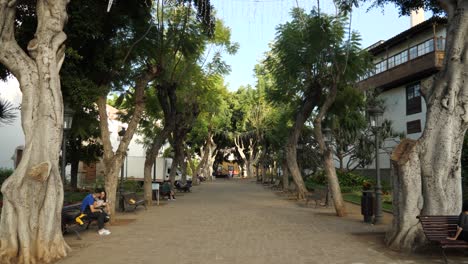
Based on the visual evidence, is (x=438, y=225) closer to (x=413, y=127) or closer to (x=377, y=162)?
(x=377, y=162)

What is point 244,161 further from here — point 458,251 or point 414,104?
point 458,251

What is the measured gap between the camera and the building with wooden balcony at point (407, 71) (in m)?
29.6

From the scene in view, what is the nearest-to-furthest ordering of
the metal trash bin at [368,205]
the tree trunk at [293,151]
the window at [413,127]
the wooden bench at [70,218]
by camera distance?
the wooden bench at [70,218] → the metal trash bin at [368,205] → the tree trunk at [293,151] → the window at [413,127]

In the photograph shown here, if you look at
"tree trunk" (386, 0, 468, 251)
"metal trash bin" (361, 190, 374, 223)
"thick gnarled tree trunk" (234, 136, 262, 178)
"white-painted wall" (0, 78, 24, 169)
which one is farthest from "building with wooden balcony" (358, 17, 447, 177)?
"thick gnarled tree trunk" (234, 136, 262, 178)

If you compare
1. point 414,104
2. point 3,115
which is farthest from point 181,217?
point 414,104

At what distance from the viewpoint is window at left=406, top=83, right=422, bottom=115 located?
32625 mm

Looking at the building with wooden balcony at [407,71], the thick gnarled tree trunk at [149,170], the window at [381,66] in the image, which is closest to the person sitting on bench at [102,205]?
the thick gnarled tree trunk at [149,170]

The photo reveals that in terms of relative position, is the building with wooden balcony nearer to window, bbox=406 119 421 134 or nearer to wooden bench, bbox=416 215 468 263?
window, bbox=406 119 421 134

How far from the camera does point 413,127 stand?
1312 inches

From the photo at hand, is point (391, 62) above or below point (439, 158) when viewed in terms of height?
above

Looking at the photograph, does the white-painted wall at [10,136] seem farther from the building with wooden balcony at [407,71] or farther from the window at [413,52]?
the window at [413,52]

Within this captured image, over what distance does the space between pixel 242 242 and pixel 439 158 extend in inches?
175

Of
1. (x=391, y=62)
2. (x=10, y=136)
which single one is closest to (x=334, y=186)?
(x=10, y=136)

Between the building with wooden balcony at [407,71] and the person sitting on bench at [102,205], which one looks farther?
the building with wooden balcony at [407,71]
